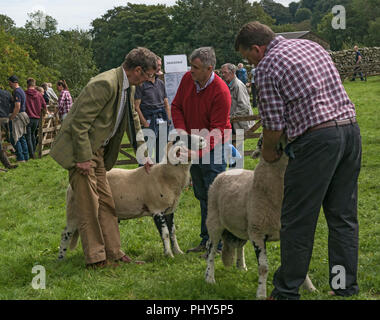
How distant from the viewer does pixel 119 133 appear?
569 centimetres

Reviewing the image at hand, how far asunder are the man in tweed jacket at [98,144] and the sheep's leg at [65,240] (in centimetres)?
43

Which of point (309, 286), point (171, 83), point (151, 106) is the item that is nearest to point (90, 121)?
point (309, 286)

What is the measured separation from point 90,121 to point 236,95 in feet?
16.6

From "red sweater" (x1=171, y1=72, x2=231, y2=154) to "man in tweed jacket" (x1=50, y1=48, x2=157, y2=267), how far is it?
622 mm

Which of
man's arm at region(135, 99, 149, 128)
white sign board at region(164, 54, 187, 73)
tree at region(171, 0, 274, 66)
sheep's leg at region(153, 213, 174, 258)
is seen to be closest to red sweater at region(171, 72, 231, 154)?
sheep's leg at region(153, 213, 174, 258)

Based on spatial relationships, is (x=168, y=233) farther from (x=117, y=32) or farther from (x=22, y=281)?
(x=117, y=32)

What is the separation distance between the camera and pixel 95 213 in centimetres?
540

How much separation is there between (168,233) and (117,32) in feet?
267

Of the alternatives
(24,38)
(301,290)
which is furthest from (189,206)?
(24,38)

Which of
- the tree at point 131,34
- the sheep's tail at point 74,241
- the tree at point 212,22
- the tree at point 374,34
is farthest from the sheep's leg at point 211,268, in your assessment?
the tree at point 131,34

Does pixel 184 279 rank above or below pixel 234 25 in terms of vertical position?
below

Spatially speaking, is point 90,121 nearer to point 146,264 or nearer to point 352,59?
point 146,264

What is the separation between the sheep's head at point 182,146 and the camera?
5.61 meters

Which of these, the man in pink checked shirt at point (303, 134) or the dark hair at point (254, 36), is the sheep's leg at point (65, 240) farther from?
the dark hair at point (254, 36)
